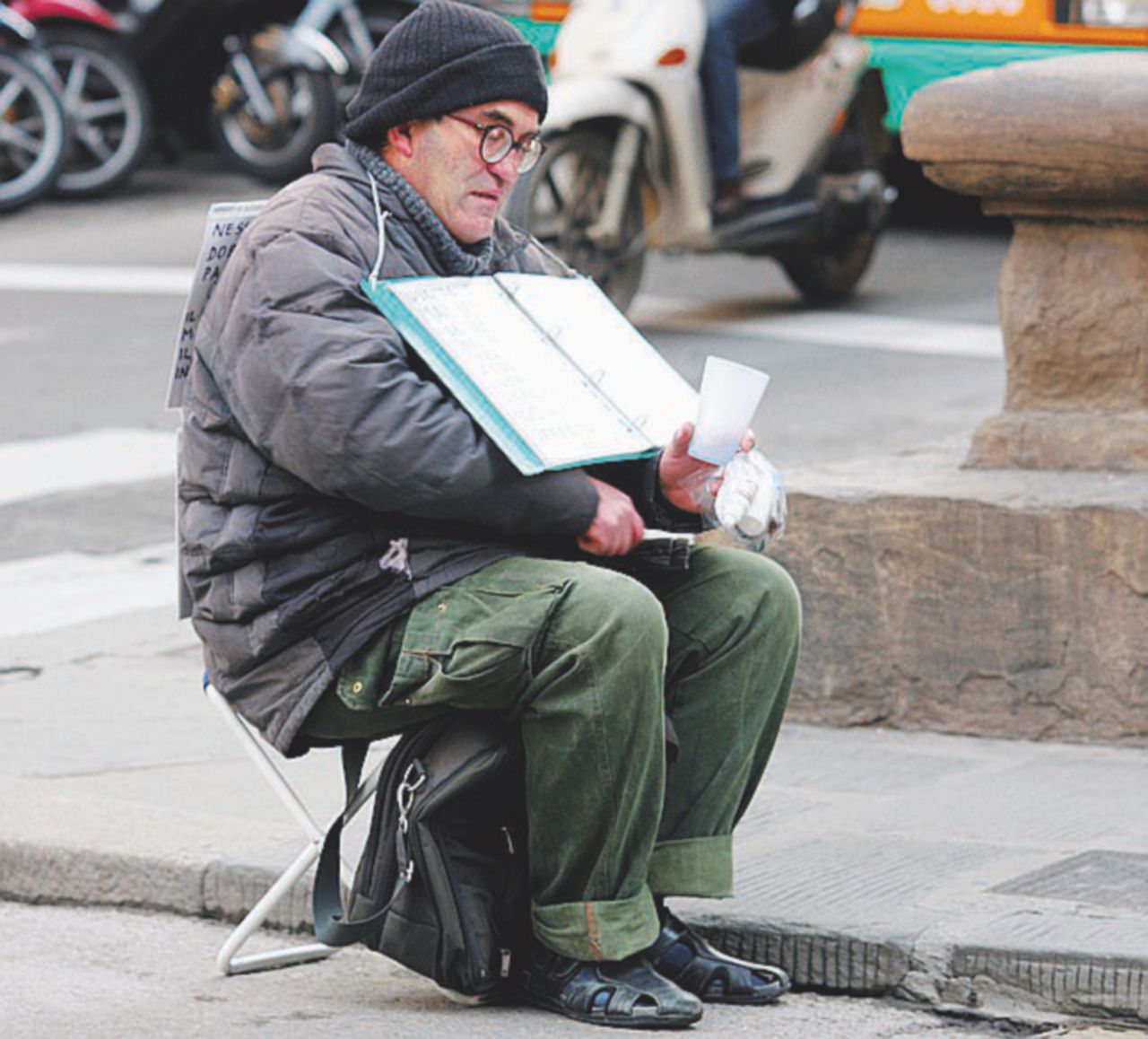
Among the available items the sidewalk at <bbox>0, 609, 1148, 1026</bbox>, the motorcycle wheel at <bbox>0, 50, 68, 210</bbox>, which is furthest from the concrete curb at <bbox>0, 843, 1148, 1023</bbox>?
the motorcycle wheel at <bbox>0, 50, 68, 210</bbox>

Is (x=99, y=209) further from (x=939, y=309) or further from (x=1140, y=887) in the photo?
(x=1140, y=887)

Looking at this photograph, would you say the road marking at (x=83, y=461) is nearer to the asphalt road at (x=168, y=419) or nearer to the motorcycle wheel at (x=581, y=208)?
the asphalt road at (x=168, y=419)

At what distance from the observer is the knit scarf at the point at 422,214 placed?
388 centimetres

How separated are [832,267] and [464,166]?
295 inches

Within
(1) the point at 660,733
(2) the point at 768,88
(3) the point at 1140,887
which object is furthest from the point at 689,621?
(2) the point at 768,88

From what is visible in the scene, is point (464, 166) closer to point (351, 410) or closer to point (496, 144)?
point (496, 144)

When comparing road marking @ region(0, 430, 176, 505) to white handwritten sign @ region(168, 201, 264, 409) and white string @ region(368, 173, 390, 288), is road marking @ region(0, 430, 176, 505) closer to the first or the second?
white handwritten sign @ region(168, 201, 264, 409)

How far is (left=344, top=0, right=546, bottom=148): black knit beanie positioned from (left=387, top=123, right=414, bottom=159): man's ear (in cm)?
2

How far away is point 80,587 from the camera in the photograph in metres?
6.89

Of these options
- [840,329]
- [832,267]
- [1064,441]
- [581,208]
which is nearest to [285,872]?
[1064,441]

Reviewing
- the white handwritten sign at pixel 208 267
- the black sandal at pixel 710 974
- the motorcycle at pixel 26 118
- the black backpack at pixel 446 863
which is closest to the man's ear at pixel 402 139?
the white handwritten sign at pixel 208 267

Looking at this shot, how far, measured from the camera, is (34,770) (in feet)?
16.9

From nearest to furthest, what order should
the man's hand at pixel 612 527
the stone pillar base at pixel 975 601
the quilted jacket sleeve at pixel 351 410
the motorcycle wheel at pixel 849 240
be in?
the quilted jacket sleeve at pixel 351 410 → the man's hand at pixel 612 527 → the stone pillar base at pixel 975 601 → the motorcycle wheel at pixel 849 240

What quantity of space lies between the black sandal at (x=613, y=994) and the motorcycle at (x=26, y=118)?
33.2ft
